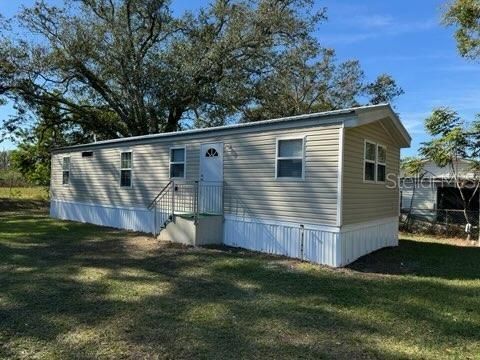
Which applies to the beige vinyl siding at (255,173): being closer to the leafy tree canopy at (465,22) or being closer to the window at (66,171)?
the window at (66,171)

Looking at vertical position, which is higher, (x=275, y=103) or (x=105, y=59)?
(x=105, y=59)

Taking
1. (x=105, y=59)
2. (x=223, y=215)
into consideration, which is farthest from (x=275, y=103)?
(x=223, y=215)

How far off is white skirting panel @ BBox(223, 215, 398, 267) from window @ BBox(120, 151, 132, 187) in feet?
14.5

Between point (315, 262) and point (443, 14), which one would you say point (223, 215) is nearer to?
point (315, 262)

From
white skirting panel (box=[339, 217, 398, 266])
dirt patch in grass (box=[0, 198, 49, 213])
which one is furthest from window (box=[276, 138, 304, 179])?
dirt patch in grass (box=[0, 198, 49, 213])

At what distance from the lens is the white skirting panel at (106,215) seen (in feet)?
41.8

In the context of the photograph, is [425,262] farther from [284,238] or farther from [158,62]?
[158,62]

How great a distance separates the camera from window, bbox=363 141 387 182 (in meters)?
9.65

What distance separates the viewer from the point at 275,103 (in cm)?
2105

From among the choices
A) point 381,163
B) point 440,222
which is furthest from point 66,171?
point 440,222

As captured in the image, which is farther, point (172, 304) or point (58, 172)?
point (58, 172)

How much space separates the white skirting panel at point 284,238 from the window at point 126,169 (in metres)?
4.42

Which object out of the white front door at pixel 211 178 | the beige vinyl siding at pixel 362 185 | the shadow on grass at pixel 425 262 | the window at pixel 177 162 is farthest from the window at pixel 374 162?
the window at pixel 177 162

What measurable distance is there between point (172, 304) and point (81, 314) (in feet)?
3.64
